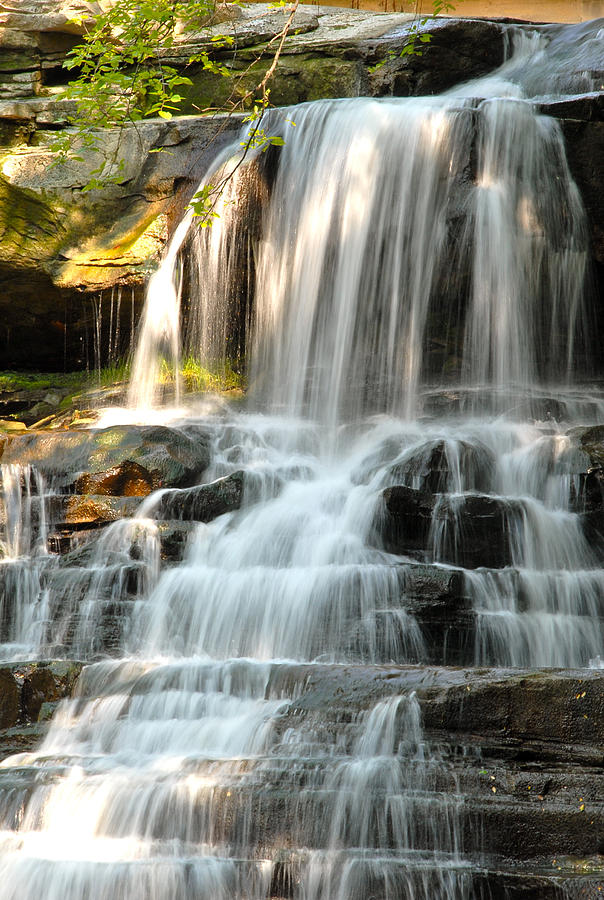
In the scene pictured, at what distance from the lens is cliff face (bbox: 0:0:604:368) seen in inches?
425

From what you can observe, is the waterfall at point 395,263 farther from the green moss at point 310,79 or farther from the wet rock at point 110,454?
the green moss at point 310,79

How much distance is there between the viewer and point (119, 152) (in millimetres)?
11555

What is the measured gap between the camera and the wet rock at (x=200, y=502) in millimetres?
7105

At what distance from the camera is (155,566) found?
6.44m

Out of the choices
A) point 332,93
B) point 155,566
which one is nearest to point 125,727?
point 155,566

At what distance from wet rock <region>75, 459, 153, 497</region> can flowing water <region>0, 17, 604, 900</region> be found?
1.39ft

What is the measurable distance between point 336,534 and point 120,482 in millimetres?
1940

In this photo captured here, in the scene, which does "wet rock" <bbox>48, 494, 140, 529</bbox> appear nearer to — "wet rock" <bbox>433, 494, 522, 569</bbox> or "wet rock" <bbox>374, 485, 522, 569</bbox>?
"wet rock" <bbox>374, 485, 522, 569</bbox>

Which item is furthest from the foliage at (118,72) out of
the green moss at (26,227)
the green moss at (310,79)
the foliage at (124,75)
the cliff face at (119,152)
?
the green moss at (310,79)

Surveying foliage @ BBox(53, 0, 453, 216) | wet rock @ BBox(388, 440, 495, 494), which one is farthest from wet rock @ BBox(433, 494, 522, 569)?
foliage @ BBox(53, 0, 453, 216)

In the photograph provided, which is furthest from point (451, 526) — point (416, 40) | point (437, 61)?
point (416, 40)

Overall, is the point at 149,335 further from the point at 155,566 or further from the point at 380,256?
the point at 155,566

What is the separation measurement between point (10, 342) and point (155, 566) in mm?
6479

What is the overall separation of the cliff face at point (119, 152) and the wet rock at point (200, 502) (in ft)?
13.9
